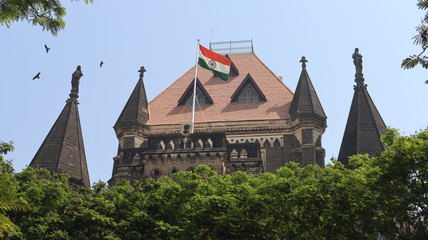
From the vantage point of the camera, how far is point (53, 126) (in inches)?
1284

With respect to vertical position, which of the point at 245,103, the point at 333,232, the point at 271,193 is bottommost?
the point at 333,232

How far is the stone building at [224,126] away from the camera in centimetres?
2731

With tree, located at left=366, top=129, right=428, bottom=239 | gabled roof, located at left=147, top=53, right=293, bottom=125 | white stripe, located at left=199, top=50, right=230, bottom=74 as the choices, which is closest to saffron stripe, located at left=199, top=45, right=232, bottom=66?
white stripe, located at left=199, top=50, right=230, bottom=74

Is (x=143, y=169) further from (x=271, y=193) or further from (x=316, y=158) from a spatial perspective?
(x=271, y=193)

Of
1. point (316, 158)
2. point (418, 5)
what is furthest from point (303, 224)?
point (316, 158)

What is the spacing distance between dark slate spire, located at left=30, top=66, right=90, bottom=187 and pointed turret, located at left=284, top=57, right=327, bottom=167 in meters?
10.8

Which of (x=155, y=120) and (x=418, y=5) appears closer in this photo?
(x=418, y=5)

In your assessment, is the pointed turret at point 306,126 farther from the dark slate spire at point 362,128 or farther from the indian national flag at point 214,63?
the indian national flag at point 214,63

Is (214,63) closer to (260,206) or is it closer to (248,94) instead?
(248,94)

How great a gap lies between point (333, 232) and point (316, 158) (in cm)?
1539

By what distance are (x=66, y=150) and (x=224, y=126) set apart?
28.1ft

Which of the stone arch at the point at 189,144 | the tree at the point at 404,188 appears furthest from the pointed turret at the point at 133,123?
the tree at the point at 404,188

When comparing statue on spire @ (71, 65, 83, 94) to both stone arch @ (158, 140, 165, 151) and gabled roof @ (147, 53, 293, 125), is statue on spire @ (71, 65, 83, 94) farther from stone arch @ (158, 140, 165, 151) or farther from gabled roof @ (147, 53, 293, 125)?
stone arch @ (158, 140, 165, 151)

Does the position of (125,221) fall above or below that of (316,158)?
below
